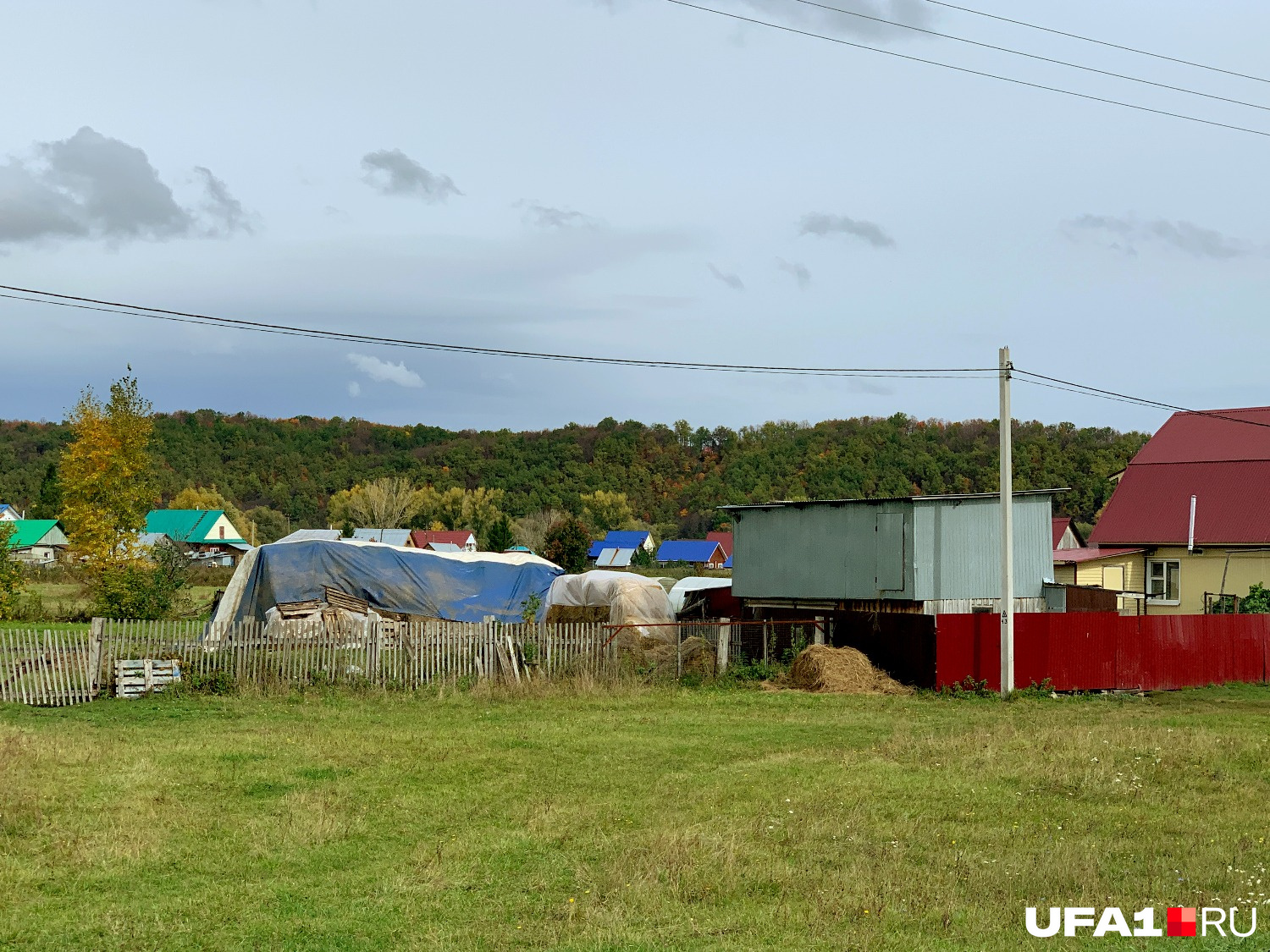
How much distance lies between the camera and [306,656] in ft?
73.1

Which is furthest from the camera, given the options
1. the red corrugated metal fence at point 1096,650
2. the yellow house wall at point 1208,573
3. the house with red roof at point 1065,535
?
the house with red roof at point 1065,535

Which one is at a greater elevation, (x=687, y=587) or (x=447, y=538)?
(x=447, y=538)

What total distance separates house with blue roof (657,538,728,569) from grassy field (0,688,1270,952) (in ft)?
330

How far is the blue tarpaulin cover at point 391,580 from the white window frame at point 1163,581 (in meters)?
20.5

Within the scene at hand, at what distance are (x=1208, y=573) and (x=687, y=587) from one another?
677 inches

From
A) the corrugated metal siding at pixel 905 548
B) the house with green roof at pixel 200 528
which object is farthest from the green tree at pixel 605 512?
the corrugated metal siding at pixel 905 548

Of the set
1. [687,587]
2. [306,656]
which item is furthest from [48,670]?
[687,587]

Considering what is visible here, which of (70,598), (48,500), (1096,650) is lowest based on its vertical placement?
(70,598)

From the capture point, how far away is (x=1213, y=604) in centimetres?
3656

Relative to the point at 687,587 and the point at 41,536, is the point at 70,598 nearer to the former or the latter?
the point at 687,587

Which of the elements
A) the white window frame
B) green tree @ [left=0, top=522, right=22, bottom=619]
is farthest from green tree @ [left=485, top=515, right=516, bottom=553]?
the white window frame

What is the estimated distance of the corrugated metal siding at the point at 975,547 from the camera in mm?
26797

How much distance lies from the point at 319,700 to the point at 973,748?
38.6ft

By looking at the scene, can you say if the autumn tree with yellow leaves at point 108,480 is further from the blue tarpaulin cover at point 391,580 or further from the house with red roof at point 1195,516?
the house with red roof at point 1195,516
